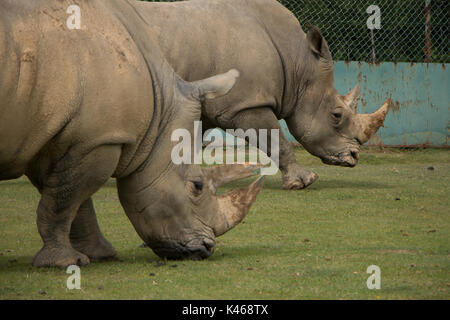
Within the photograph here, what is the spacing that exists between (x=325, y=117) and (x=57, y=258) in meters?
4.57

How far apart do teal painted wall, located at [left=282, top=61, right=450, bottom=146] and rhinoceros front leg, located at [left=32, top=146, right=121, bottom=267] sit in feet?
26.5

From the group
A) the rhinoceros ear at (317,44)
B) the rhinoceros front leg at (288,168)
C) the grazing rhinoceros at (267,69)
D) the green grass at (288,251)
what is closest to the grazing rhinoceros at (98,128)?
the green grass at (288,251)

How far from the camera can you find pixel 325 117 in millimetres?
8922

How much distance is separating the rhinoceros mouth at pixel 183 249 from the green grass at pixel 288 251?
0.22 feet

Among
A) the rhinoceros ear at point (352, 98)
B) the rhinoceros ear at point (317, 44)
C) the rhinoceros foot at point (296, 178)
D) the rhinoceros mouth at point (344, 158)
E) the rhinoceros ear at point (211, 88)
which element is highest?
the rhinoceros ear at point (211, 88)

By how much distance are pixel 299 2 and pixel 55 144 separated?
851cm

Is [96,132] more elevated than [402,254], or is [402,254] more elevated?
[96,132]

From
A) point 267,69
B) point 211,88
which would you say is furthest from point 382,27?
point 211,88

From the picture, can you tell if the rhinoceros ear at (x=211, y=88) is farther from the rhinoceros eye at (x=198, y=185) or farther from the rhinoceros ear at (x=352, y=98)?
the rhinoceros ear at (x=352, y=98)

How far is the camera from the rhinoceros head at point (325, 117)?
879 centimetres

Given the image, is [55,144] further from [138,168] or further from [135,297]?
[135,297]

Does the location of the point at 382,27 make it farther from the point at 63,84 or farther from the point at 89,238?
the point at 63,84

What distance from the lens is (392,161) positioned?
11.7m

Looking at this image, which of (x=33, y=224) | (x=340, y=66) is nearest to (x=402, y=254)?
(x=33, y=224)
